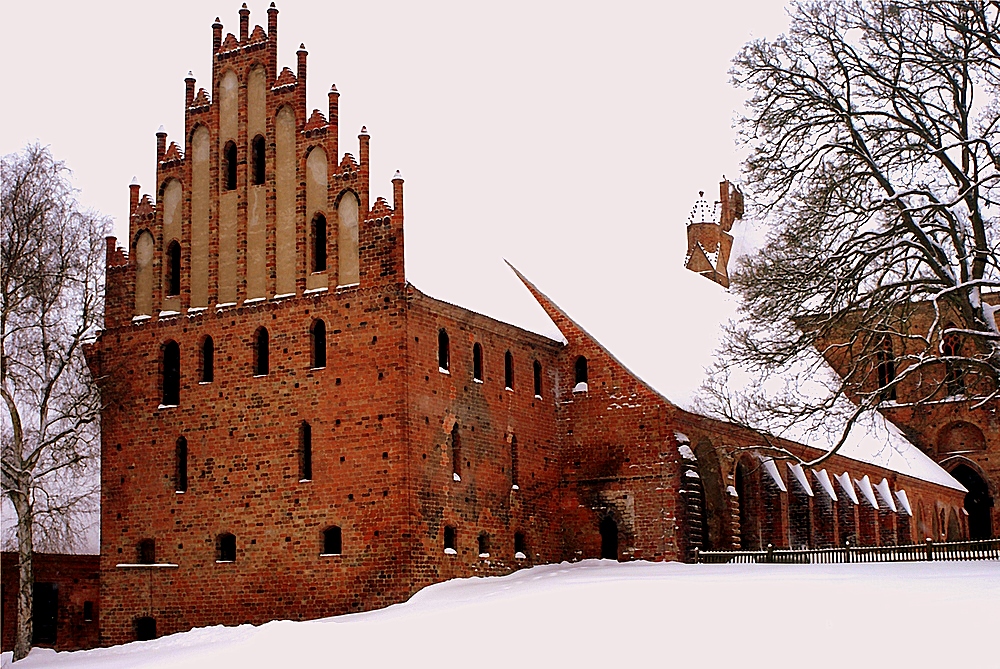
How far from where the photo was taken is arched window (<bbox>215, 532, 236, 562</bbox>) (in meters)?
34.5

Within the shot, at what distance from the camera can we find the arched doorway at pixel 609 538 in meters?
38.7

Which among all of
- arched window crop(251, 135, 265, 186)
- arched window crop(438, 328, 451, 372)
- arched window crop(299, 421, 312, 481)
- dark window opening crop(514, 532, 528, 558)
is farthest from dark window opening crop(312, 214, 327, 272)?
dark window opening crop(514, 532, 528, 558)

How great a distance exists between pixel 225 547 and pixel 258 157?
33.7ft

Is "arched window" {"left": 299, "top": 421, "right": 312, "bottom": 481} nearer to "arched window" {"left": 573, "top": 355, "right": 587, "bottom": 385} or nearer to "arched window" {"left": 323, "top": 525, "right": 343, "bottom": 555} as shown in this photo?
"arched window" {"left": 323, "top": 525, "right": 343, "bottom": 555}

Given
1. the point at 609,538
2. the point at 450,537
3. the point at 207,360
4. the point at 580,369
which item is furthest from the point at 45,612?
the point at 580,369

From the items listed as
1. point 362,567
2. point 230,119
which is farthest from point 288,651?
point 230,119

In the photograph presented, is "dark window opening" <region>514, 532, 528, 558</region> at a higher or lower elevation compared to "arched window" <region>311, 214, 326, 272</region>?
lower

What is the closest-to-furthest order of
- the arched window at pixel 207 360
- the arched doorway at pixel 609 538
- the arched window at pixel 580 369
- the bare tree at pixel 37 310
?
1. the bare tree at pixel 37 310
2. the arched window at pixel 207 360
3. the arched doorway at pixel 609 538
4. the arched window at pixel 580 369

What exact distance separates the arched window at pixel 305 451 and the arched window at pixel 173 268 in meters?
5.80

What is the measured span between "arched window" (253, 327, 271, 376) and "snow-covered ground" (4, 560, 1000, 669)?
24.4ft

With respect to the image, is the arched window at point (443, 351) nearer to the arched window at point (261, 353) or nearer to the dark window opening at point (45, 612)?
the arched window at point (261, 353)

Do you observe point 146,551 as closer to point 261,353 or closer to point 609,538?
point 261,353

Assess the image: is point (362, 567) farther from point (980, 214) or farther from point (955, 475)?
point (955, 475)

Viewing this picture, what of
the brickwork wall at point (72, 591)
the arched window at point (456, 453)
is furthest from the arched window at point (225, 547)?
the arched window at point (456, 453)
